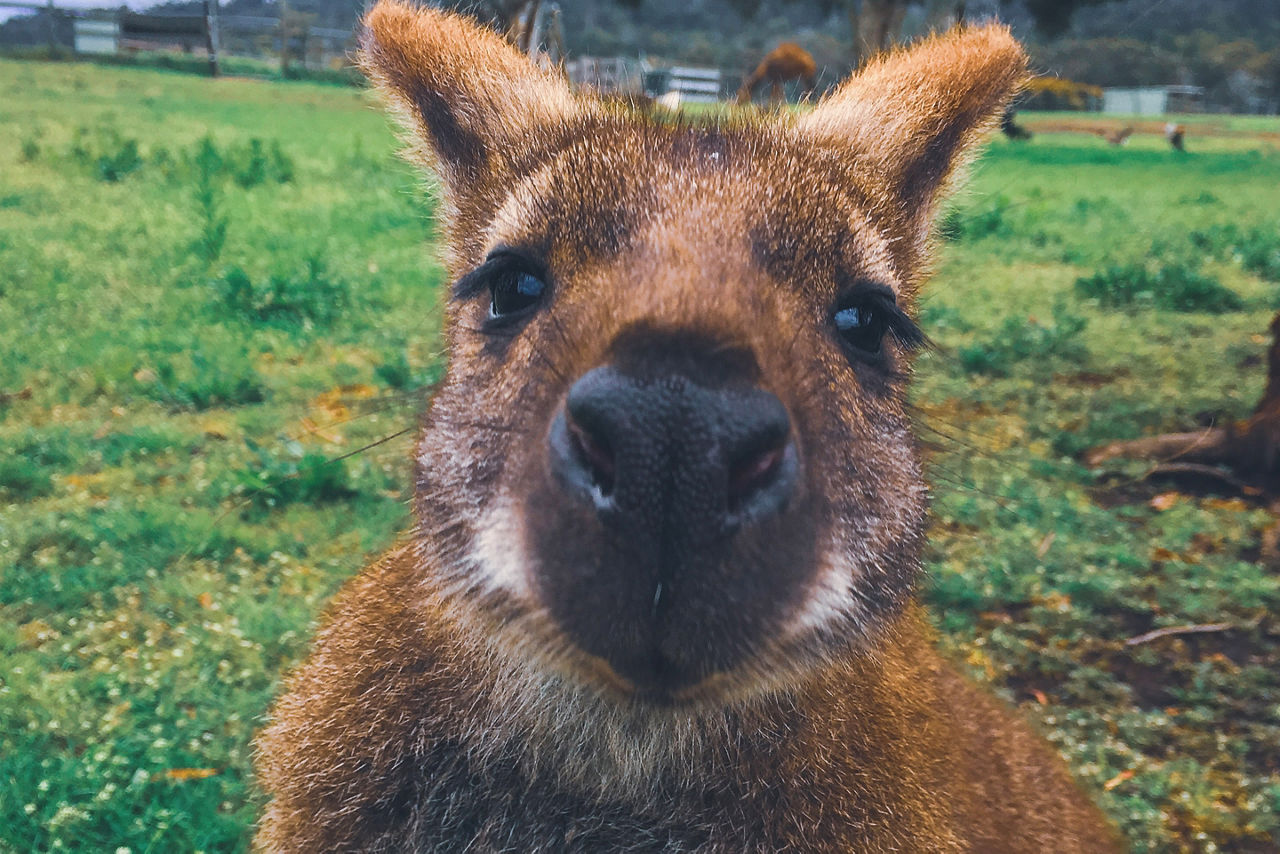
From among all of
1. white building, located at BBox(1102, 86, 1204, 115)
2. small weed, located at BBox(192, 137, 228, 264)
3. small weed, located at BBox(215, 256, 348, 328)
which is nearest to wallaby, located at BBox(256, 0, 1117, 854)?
white building, located at BBox(1102, 86, 1204, 115)

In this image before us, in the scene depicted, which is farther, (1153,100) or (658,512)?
(1153,100)

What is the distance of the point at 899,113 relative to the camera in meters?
2.58

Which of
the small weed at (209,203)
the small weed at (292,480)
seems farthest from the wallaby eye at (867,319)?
the small weed at (209,203)

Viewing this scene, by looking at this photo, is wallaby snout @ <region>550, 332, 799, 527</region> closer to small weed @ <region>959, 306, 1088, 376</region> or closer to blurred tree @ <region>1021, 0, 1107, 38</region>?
blurred tree @ <region>1021, 0, 1107, 38</region>

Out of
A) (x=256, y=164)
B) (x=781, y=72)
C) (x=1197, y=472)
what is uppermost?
(x=781, y=72)

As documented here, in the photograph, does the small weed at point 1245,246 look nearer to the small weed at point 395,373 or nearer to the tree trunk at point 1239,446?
the tree trunk at point 1239,446

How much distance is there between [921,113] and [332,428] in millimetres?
3988

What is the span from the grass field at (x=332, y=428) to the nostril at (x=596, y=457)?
1445 millimetres

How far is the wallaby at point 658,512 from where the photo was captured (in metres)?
1.46

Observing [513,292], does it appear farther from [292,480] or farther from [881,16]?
[881,16]

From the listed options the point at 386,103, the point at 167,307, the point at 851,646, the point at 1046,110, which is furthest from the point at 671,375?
the point at 167,307

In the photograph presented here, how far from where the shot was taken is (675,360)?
1.44m

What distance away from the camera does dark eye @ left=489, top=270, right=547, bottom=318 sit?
205 cm

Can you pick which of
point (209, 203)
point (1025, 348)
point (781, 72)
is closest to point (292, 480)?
point (781, 72)
